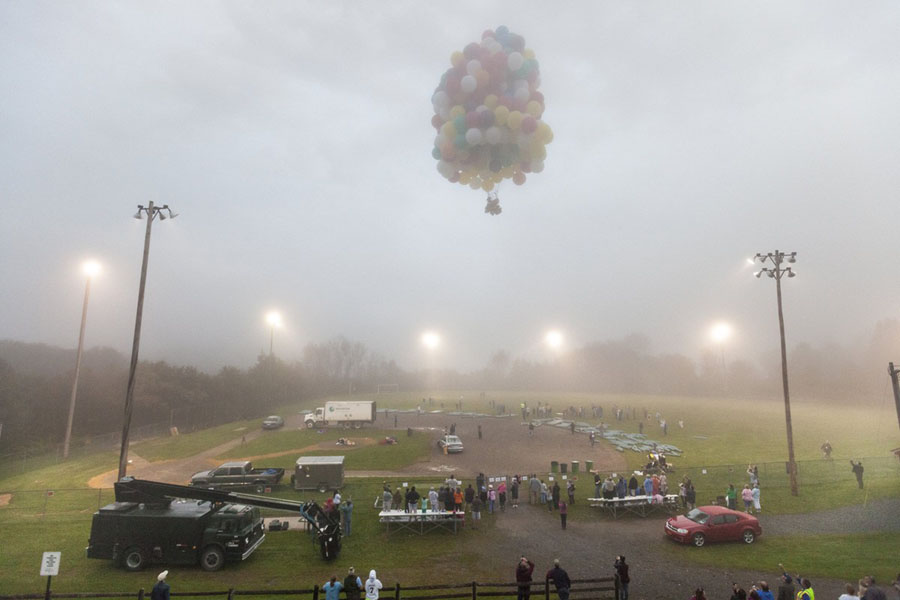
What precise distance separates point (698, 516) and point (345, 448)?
3093 cm

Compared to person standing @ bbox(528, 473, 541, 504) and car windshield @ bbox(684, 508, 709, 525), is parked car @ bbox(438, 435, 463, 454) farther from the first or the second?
car windshield @ bbox(684, 508, 709, 525)

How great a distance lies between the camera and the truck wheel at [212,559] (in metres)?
16.3

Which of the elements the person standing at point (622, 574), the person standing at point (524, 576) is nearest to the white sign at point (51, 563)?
the person standing at point (524, 576)

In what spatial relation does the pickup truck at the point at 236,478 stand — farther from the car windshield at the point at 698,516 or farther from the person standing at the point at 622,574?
the car windshield at the point at 698,516

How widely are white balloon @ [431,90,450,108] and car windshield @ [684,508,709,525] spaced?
18891 millimetres

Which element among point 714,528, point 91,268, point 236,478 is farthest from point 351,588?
point 91,268

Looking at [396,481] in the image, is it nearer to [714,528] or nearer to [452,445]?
[452,445]

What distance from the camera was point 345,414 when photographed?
53.2m

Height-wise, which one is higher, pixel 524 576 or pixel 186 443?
pixel 524 576

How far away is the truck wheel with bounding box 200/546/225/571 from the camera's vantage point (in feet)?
53.5

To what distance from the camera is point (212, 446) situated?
4628 cm

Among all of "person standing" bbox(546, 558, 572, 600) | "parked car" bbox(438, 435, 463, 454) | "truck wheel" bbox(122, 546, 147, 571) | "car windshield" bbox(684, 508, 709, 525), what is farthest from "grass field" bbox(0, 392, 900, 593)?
"person standing" bbox(546, 558, 572, 600)

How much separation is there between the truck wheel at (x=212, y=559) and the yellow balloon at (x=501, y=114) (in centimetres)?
1803

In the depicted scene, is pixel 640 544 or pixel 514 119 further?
pixel 640 544
